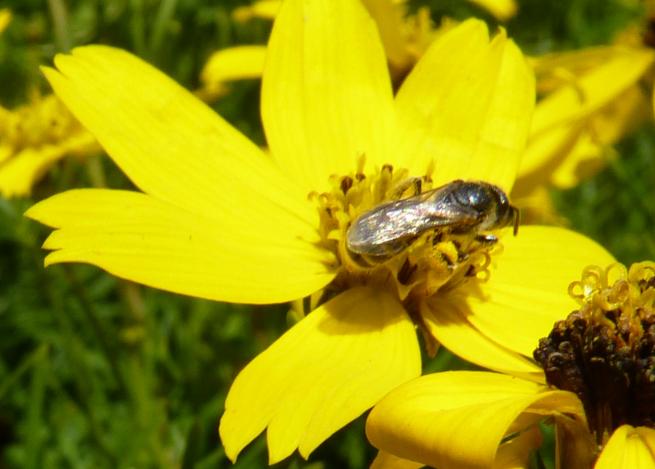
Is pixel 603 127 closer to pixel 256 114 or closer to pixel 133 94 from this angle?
pixel 256 114

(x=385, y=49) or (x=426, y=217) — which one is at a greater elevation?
(x=426, y=217)

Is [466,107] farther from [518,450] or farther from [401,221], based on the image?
[518,450]

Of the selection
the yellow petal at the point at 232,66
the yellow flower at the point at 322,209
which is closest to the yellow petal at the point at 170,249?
the yellow flower at the point at 322,209

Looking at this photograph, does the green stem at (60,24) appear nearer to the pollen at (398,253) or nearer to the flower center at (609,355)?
the pollen at (398,253)

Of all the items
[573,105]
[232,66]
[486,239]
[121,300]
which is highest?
[486,239]

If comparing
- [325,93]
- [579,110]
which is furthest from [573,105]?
[325,93]

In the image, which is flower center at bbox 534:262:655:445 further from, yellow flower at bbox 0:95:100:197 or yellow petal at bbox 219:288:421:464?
yellow flower at bbox 0:95:100:197

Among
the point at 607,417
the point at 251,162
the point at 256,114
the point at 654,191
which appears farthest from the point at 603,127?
the point at 607,417
